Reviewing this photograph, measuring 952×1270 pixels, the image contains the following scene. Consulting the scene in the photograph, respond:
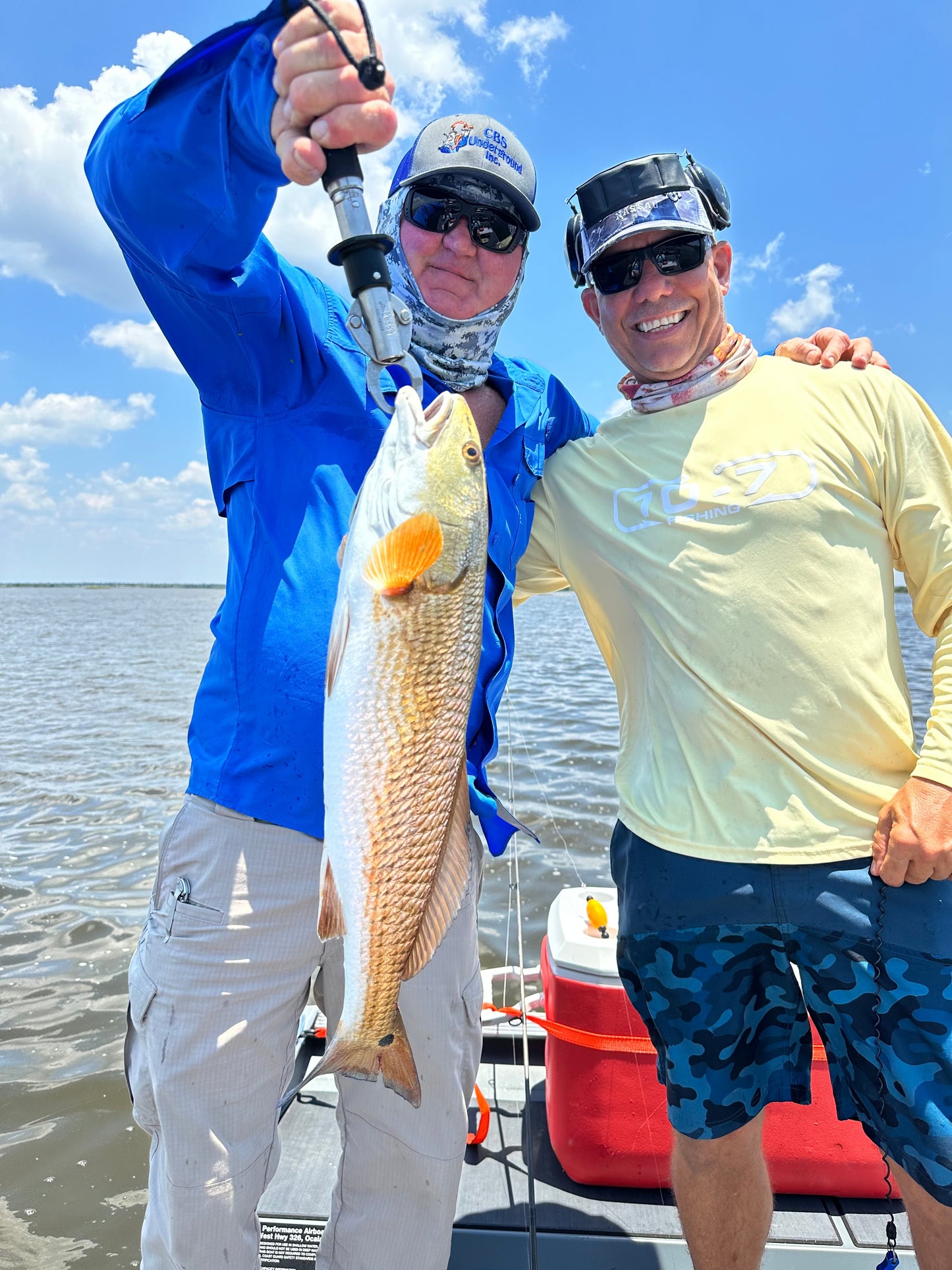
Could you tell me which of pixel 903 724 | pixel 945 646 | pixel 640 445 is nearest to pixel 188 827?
pixel 640 445

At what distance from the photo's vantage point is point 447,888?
193 cm

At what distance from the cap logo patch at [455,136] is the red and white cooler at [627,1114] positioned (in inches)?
110

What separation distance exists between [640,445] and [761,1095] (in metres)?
2.05

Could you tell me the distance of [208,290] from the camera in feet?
6.17

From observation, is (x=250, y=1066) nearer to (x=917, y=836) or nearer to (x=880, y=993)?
(x=880, y=993)

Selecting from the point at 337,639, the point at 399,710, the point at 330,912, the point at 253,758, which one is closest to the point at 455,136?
the point at 337,639

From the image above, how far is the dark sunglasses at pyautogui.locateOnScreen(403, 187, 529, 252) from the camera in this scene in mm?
2459

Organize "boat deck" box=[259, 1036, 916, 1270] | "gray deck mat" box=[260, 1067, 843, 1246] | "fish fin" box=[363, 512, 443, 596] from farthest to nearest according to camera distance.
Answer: "gray deck mat" box=[260, 1067, 843, 1246], "boat deck" box=[259, 1036, 916, 1270], "fish fin" box=[363, 512, 443, 596]

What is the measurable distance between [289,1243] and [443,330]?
3.18 meters

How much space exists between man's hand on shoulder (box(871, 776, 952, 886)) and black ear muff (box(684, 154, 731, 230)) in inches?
79.8

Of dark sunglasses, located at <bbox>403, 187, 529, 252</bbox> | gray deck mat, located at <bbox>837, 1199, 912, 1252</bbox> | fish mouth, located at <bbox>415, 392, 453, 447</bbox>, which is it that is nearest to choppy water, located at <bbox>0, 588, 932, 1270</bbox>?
gray deck mat, located at <bbox>837, 1199, 912, 1252</bbox>

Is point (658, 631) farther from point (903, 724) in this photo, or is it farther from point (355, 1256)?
point (355, 1256)

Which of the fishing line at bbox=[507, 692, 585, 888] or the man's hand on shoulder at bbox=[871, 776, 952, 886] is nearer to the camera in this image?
the man's hand on shoulder at bbox=[871, 776, 952, 886]

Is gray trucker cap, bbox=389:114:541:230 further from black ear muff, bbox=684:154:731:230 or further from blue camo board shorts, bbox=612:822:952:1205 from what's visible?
blue camo board shorts, bbox=612:822:952:1205
